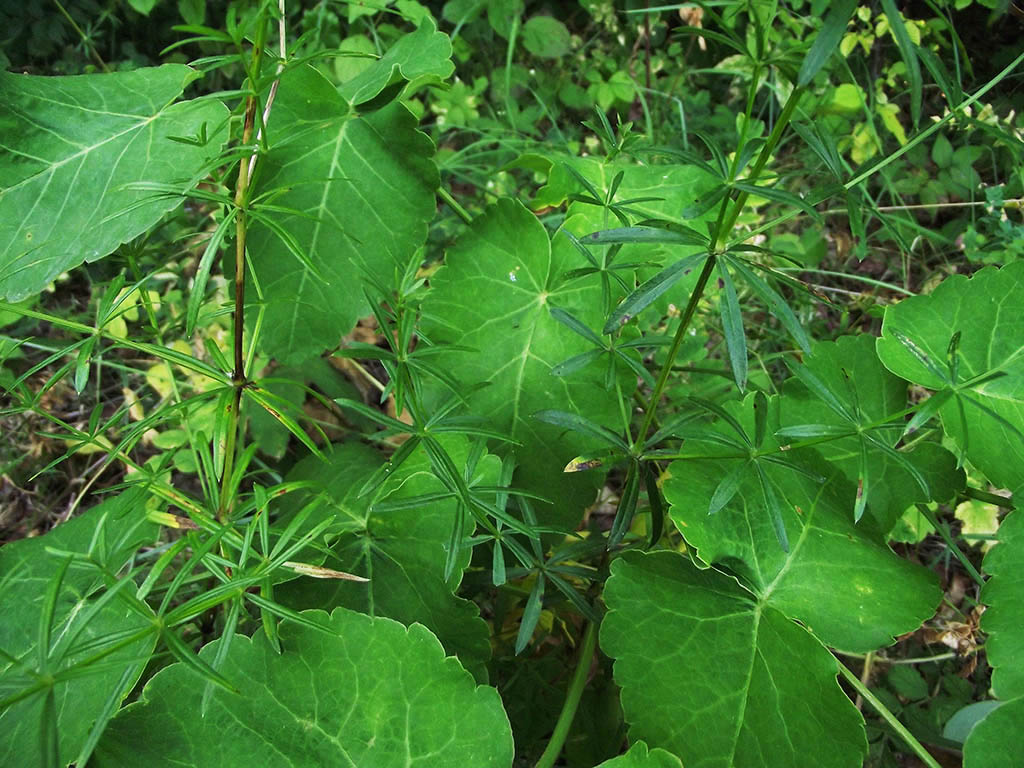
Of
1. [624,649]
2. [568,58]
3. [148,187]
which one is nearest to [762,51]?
[148,187]

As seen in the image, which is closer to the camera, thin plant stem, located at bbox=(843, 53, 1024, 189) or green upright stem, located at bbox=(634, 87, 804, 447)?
green upright stem, located at bbox=(634, 87, 804, 447)

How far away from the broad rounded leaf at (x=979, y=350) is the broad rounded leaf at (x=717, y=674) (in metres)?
0.43

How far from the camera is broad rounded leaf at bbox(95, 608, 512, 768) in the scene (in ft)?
3.26

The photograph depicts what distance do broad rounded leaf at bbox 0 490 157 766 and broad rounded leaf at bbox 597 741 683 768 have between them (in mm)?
612

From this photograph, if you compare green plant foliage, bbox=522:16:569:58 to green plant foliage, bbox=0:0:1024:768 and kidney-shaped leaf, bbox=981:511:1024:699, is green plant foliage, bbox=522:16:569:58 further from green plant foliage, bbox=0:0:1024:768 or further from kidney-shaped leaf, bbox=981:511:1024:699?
kidney-shaped leaf, bbox=981:511:1024:699

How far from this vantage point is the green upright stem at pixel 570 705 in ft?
3.57

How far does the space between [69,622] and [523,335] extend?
0.84m

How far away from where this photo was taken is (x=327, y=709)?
1019 mm

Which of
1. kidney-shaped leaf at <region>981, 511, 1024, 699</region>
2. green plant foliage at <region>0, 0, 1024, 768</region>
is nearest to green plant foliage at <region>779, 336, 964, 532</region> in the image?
green plant foliage at <region>0, 0, 1024, 768</region>

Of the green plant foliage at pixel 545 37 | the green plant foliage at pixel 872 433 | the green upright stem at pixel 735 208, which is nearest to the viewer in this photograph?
the green upright stem at pixel 735 208

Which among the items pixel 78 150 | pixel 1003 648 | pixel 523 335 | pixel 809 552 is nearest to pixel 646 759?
pixel 809 552

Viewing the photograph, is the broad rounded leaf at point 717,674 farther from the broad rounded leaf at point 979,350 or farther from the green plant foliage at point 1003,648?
the broad rounded leaf at point 979,350

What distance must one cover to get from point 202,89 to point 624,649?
236 cm

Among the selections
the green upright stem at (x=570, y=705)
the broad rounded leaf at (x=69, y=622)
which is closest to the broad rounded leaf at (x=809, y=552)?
the green upright stem at (x=570, y=705)
